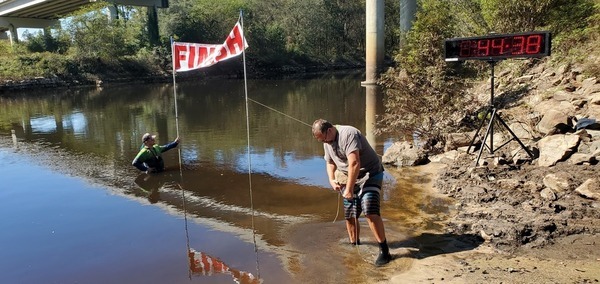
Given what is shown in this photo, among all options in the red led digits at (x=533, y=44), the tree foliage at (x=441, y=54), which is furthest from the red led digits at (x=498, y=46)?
the tree foliage at (x=441, y=54)

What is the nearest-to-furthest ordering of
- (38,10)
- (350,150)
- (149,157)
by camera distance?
(350,150) → (149,157) → (38,10)

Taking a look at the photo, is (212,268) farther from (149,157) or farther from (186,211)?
(149,157)

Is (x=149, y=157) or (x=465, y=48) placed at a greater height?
(x=465, y=48)

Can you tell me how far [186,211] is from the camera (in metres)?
7.13

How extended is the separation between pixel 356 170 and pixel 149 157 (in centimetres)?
595

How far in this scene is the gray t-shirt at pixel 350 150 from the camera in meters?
4.61

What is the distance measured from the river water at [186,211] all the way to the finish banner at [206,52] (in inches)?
37.0

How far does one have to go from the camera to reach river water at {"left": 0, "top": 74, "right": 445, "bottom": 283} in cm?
516

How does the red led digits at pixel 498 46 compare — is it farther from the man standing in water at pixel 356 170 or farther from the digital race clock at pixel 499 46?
the man standing in water at pixel 356 170

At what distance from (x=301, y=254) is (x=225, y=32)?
5205 centimetres

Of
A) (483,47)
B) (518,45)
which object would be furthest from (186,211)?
(518,45)

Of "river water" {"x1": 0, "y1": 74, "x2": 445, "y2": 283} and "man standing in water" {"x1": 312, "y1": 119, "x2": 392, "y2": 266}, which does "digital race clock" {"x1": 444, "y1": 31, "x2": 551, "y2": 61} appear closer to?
"river water" {"x1": 0, "y1": 74, "x2": 445, "y2": 283}

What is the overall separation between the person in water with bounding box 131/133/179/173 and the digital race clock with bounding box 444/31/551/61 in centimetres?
557

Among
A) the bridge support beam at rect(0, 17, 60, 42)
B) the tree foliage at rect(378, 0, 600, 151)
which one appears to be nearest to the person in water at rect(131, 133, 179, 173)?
the tree foliage at rect(378, 0, 600, 151)
